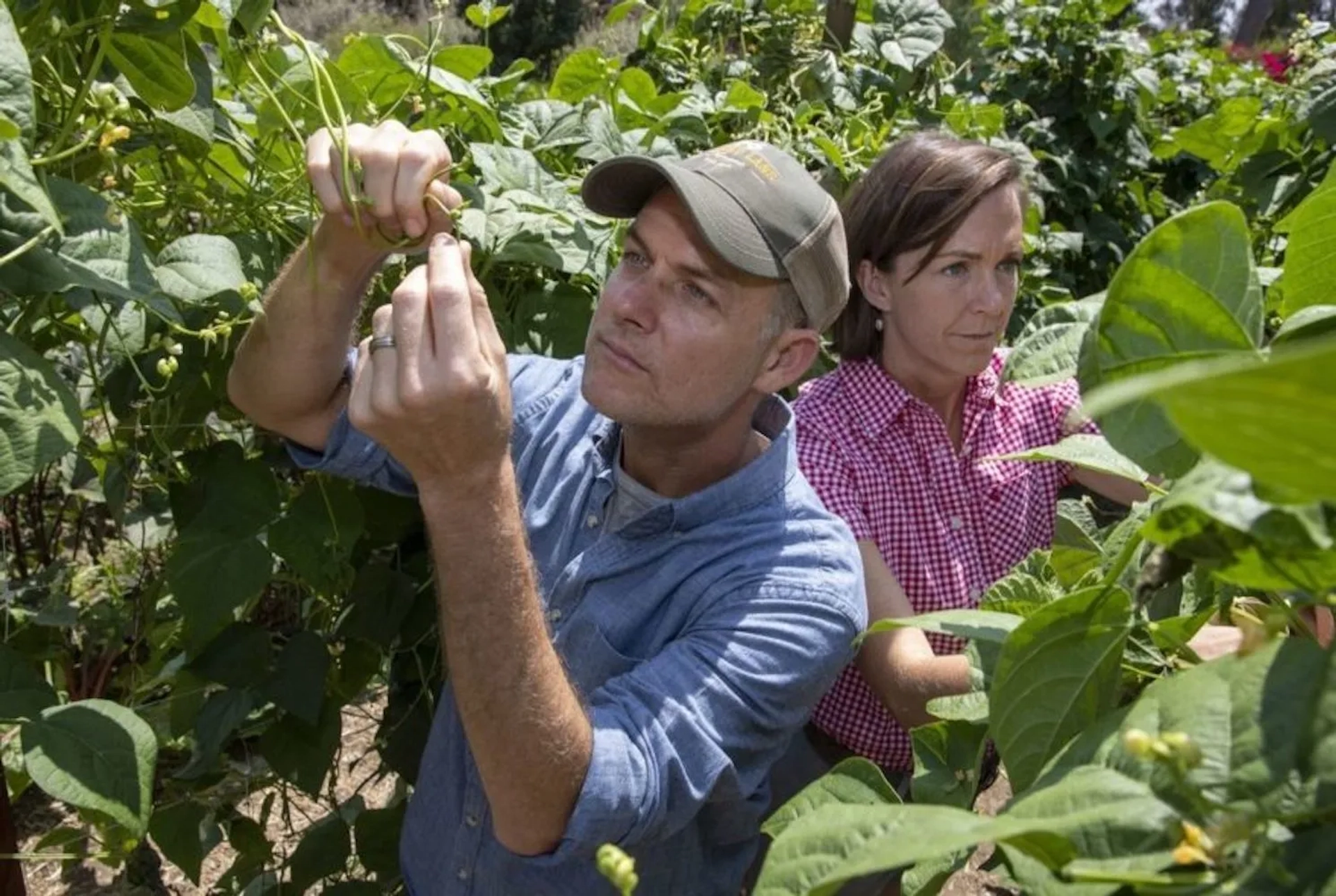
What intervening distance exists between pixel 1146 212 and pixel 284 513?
157 inches

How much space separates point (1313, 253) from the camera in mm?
744

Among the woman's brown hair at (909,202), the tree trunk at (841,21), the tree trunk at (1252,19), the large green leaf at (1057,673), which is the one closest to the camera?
the large green leaf at (1057,673)

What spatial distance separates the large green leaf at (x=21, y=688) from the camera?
129 cm

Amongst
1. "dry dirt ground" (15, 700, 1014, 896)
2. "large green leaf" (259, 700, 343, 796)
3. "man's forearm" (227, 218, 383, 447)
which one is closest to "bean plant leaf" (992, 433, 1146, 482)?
"man's forearm" (227, 218, 383, 447)

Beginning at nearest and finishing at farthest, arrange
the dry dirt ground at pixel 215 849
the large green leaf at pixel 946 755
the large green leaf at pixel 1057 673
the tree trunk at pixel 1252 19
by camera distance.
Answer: the large green leaf at pixel 1057 673, the large green leaf at pixel 946 755, the dry dirt ground at pixel 215 849, the tree trunk at pixel 1252 19

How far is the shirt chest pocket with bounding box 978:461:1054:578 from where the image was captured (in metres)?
2.02

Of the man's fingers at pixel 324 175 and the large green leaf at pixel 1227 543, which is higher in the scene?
the large green leaf at pixel 1227 543

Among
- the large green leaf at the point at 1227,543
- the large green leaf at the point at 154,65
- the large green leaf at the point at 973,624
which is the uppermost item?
the large green leaf at the point at 1227,543

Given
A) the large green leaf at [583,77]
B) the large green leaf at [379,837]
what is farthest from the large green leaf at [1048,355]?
the large green leaf at [583,77]

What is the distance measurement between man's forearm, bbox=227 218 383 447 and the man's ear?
0.43 meters

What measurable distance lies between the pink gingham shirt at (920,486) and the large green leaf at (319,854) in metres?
0.66

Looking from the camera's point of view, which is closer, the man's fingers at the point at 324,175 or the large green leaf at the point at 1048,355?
the large green leaf at the point at 1048,355

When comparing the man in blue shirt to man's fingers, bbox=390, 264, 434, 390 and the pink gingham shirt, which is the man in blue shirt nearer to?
man's fingers, bbox=390, 264, 434, 390

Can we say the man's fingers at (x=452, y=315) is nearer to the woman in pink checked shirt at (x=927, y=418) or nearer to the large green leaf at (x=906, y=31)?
the woman in pink checked shirt at (x=927, y=418)
